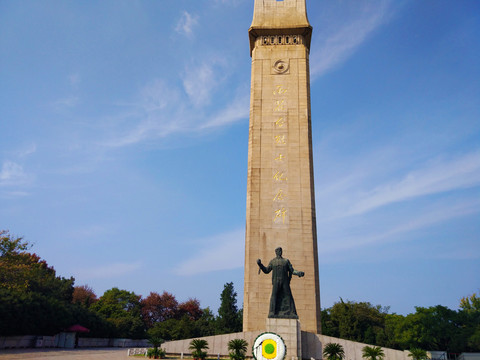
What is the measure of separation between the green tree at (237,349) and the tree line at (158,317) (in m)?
12.2

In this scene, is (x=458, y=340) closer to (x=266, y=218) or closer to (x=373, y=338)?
(x=373, y=338)

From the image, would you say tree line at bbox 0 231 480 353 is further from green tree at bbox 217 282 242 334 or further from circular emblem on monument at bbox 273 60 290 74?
circular emblem on monument at bbox 273 60 290 74

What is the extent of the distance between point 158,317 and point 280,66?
4050 centimetres

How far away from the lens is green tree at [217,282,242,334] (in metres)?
39.1

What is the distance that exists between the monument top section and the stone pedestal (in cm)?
2271

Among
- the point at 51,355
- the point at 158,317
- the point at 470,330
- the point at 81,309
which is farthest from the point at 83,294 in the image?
the point at 470,330

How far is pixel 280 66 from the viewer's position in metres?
29.6

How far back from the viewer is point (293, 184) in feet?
86.9

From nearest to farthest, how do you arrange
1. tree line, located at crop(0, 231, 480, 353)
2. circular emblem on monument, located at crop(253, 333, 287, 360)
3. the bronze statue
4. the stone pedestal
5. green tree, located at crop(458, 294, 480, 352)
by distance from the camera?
circular emblem on monument, located at crop(253, 333, 287, 360), the stone pedestal, the bronze statue, tree line, located at crop(0, 231, 480, 353), green tree, located at crop(458, 294, 480, 352)

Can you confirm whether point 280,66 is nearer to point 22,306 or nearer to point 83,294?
point 22,306

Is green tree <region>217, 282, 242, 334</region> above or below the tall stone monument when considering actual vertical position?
below

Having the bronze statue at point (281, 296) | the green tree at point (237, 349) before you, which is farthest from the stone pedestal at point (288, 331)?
the green tree at point (237, 349)

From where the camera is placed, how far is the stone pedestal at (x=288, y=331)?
15539 millimetres

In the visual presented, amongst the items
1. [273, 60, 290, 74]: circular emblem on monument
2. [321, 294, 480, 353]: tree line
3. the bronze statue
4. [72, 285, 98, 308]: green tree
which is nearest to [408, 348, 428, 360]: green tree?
the bronze statue
